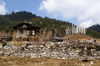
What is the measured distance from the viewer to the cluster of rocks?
18.7 feet

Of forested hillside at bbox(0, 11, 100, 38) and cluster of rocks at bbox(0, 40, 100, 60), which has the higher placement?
forested hillside at bbox(0, 11, 100, 38)

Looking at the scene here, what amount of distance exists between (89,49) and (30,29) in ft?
62.4

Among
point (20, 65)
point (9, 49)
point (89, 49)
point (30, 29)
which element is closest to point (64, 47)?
point (89, 49)

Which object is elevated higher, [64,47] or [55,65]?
[64,47]

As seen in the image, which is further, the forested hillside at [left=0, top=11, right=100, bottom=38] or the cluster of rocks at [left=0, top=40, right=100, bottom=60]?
the forested hillside at [left=0, top=11, right=100, bottom=38]

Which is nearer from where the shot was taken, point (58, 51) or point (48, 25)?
point (58, 51)

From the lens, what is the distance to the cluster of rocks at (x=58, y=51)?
5.71 metres

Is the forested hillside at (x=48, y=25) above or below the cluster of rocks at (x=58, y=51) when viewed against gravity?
above

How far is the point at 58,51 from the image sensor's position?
6.18 metres

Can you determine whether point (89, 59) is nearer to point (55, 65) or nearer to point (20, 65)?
point (55, 65)

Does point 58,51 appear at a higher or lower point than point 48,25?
lower

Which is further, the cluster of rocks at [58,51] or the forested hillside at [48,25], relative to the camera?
the forested hillside at [48,25]

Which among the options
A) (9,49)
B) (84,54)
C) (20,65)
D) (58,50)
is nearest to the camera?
(20,65)

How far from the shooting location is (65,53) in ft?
19.7
